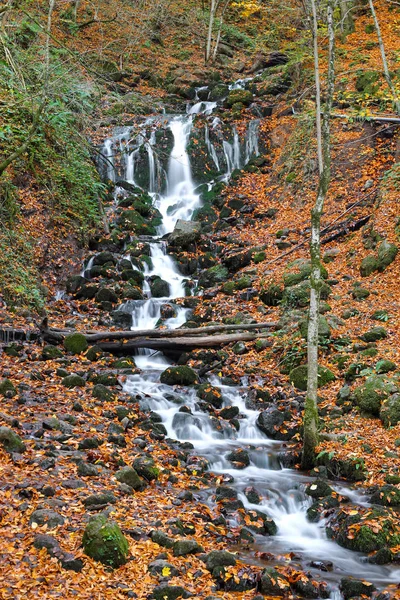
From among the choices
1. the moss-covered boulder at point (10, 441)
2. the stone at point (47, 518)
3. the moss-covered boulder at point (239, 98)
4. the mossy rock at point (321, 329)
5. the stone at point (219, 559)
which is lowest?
the stone at point (219, 559)

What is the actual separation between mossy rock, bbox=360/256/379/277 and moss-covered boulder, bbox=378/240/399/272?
13 cm

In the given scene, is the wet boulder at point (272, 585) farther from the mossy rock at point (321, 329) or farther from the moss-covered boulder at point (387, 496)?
the mossy rock at point (321, 329)

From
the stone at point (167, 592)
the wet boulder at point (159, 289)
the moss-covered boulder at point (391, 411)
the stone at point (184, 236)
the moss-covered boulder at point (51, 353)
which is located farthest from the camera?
the stone at point (184, 236)

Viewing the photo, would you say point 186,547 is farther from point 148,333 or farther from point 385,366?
point 148,333

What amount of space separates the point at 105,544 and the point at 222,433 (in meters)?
4.94

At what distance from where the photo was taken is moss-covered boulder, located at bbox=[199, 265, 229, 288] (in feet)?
55.2

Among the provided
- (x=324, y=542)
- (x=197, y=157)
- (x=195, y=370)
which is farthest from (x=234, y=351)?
(x=197, y=157)

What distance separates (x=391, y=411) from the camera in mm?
9141

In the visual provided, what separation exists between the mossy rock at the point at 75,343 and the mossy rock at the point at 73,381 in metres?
1.71

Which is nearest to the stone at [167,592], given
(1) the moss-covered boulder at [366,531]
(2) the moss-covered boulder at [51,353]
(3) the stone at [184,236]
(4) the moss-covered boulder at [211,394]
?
(1) the moss-covered boulder at [366,531]

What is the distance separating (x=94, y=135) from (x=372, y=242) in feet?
41.3

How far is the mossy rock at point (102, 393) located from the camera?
395 inches

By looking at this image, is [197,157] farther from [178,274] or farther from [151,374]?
[151,374]

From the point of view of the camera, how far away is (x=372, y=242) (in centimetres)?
1476
